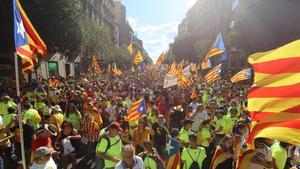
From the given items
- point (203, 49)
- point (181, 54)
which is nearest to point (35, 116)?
point (203, 49)

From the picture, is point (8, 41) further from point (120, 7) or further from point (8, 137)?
point (120, 7)

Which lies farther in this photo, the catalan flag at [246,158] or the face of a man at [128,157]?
the face of a man at [128,157]

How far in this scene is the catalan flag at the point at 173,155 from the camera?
24.8 feet

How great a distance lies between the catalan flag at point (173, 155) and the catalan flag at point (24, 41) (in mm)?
2680

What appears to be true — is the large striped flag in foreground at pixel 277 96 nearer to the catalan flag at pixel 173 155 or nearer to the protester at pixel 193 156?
the protester at pixel 193 156

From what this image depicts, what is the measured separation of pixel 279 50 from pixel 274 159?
2273mm

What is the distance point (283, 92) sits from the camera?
4.48 metres

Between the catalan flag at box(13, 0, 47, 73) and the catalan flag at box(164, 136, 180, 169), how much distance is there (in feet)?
8.79

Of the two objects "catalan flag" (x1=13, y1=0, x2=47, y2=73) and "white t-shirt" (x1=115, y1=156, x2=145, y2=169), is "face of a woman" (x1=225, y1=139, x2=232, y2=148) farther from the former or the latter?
"catalan flag" (x1=13, y1=0, x2=47, y2=73)

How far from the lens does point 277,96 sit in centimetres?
454

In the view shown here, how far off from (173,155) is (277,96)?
136 inches

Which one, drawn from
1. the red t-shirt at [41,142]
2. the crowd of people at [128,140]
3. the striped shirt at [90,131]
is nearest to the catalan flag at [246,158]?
the crowd of people at [128,140]

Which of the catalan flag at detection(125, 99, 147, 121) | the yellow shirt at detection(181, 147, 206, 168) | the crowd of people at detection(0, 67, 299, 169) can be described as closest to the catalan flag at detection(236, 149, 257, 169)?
the crowd of people at detection(0, 67, 299, 169)

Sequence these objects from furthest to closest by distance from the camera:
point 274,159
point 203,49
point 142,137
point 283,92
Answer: point 203,49
point 142,137
point 274,159
point 283,92
